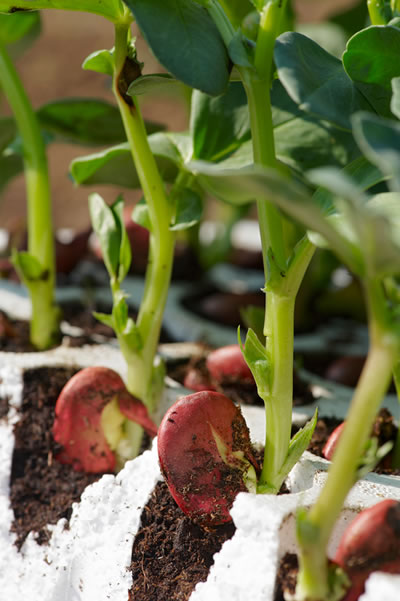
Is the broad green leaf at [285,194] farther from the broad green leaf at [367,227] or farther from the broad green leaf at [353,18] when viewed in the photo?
the broad green leaf at [353,18]

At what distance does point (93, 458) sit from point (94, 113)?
0.94 ft

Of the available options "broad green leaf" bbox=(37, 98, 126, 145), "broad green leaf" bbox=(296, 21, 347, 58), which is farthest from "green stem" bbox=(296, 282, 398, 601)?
"broad green leaf" bbox=(296, 21, 347, 58)

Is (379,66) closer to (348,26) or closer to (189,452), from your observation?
(189,452)

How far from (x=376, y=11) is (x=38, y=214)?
280 millimetres

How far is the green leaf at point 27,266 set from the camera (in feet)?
1.59

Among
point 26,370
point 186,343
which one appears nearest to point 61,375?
point 26,370

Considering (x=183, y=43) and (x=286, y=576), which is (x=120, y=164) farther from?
(x=286, y=576)

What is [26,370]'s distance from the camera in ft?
1.52

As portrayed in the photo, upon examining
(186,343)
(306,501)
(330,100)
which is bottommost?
(186,343)

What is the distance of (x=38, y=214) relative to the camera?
0.51m

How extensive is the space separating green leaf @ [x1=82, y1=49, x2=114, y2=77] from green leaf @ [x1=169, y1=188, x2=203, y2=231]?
0.09m

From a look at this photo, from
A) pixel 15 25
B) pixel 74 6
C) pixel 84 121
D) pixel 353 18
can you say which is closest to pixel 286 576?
pixel 74 6

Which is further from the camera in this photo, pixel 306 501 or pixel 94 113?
pixel 94 113

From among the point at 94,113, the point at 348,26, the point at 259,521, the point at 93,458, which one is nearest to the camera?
the point at 259,521
